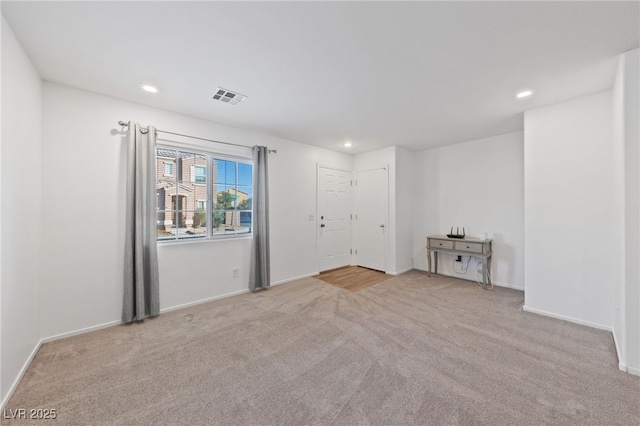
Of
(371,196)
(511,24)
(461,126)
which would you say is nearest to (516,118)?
(461,126)

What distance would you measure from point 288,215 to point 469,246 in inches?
119

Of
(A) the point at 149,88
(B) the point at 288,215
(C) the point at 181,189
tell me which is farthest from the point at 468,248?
(A) the point at 149,88

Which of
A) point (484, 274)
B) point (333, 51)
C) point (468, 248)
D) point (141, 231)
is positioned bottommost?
point (484, 274)

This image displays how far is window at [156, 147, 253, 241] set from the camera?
3.10 m

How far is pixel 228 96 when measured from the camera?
8.66 ft

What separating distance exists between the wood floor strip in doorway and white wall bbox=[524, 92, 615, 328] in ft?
6.82

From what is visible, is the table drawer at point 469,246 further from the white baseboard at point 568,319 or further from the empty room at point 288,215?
the white baseboard at point 568,319

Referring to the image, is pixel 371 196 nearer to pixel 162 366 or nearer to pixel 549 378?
pixel 549 378

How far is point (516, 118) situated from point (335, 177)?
9.69 feet

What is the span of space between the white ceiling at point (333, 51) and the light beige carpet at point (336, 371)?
2485 mm

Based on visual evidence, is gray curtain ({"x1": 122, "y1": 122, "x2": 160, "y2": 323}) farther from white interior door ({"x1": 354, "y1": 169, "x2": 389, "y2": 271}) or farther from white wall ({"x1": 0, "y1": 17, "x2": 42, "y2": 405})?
white interior door ({"x1": 354, "y1": 169, "x2": 389, "y2": 271})

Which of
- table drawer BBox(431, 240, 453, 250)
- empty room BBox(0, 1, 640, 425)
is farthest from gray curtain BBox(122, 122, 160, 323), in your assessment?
table drawer BBox(431, 240, 453, 250)

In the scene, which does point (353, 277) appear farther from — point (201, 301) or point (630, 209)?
point (630, 209)

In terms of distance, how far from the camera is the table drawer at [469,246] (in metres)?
3.85
